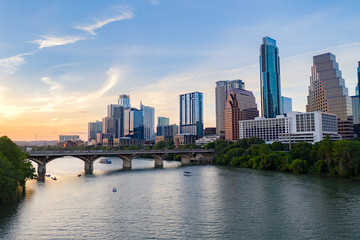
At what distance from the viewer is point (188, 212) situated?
4972 cm

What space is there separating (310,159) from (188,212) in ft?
241

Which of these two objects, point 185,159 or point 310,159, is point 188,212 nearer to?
point 310,159

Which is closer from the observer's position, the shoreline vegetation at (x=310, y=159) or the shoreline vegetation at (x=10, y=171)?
the shoreline vegetation at (x=10, y=171)

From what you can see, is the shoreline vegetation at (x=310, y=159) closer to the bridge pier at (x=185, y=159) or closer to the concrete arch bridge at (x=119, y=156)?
the bridge pier at (x=185, y=159)

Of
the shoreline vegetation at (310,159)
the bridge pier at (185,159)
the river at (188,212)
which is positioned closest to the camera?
the river at (188,212)

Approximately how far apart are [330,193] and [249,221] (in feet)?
95.6

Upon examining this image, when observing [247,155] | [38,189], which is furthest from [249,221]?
[247,155]

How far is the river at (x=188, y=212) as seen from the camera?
39688mm

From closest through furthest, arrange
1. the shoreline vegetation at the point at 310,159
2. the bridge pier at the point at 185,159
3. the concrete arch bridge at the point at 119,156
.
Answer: the shoreline vegetation at the point at 310,159 < the concrete arch bridge at the point at 119,156 < the bridge pier at the point at 185,159

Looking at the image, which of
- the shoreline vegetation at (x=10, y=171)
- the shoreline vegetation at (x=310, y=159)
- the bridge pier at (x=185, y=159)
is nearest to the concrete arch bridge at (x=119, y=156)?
the bridge pier at (x=185, y=159)

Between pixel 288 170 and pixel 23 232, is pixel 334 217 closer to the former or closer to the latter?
pixel 23 232

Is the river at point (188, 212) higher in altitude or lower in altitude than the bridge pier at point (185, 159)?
lower

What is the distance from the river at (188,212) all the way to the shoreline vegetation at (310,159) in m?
10.5

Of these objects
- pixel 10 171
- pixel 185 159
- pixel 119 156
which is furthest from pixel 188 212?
pixel 185 159
